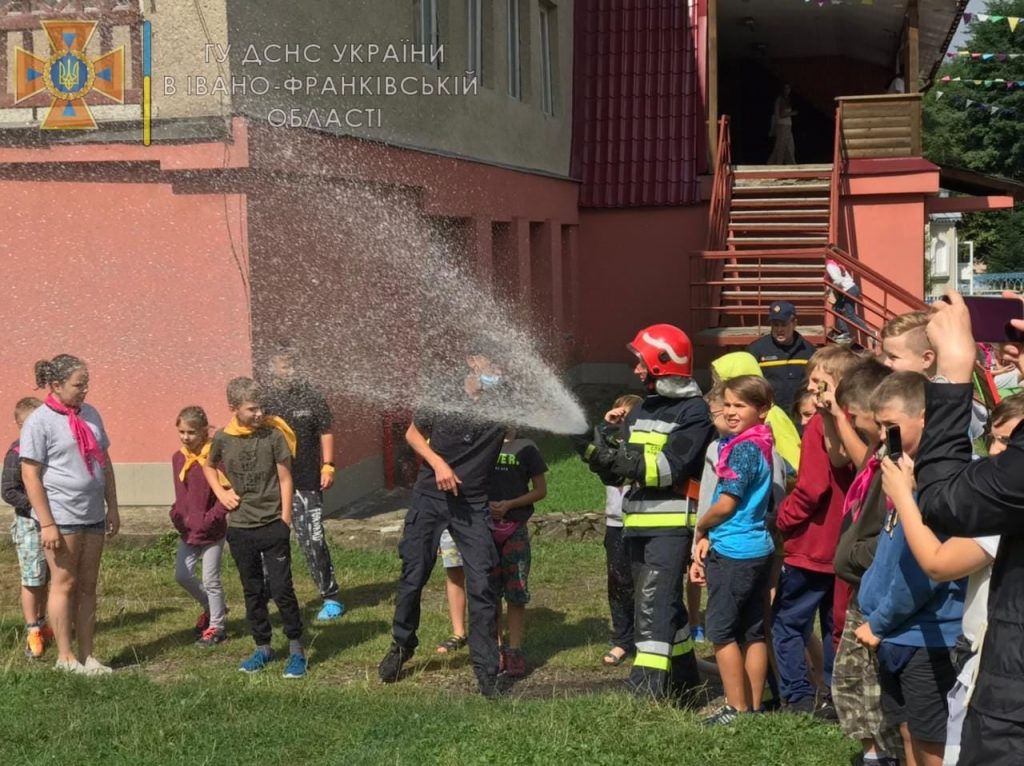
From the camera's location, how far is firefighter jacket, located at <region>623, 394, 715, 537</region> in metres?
6.59

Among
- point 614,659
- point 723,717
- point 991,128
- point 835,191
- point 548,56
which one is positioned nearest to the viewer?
point 723,717

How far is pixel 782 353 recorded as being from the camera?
12.5 m

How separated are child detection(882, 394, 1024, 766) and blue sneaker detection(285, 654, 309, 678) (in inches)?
160

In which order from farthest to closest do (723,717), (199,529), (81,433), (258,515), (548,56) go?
(548,56)
(199,529)
(258,515)
(81,433)
(723,717)

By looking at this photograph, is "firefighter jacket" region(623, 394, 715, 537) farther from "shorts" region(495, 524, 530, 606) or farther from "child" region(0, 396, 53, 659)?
"child" region(0, 396, 53, 659)

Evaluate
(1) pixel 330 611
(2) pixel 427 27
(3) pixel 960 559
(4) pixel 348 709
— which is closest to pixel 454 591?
(1) pixel 330 611

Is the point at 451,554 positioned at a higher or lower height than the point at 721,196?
lower

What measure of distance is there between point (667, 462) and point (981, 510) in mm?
3056

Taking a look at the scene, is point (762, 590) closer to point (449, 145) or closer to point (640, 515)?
point (640, 515)

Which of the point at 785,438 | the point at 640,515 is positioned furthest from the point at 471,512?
the point at 785,438

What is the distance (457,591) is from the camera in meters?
8.27

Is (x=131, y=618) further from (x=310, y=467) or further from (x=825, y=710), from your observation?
(x=825, y=710)

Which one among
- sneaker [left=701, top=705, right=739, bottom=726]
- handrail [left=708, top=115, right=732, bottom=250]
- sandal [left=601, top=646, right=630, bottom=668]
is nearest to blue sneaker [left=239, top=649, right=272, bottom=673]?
sandal [left=601, top=646, right=630, bottom=668]

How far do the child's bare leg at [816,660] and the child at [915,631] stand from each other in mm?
1981
